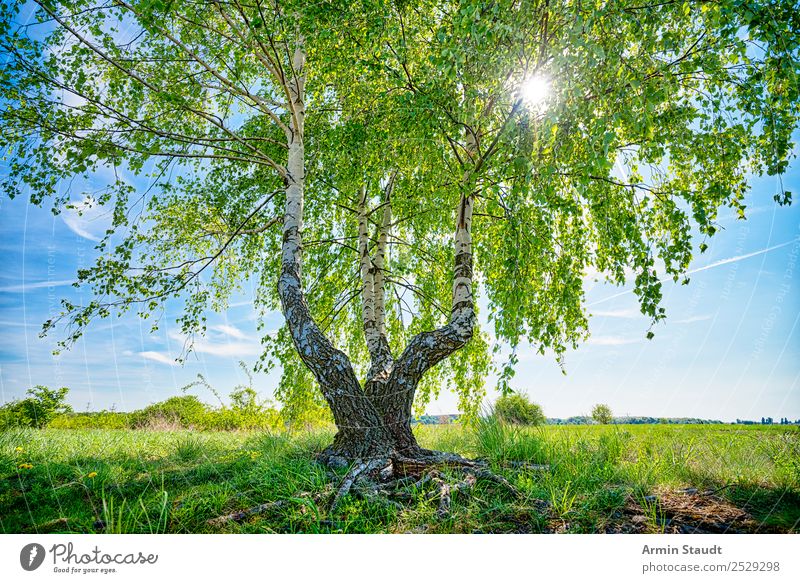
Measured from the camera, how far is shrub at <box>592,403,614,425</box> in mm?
6027

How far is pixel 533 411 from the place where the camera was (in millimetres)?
5828

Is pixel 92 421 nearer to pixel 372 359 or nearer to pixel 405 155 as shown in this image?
pixel 372 359

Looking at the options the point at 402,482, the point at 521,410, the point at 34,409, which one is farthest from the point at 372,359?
the point at 34,409

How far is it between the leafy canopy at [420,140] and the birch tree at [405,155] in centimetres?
3

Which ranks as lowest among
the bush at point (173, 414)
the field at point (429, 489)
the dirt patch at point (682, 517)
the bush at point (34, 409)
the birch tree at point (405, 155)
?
the dirt patch at point (682, 517)

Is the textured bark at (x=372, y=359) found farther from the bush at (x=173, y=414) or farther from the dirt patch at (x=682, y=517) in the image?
the bush at (x=173, y=414)

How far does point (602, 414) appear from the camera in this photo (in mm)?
6203

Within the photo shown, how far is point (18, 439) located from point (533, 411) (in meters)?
5.59

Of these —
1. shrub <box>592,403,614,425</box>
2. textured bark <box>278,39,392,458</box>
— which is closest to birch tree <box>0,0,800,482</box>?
textured bark <box>278,39,392,458</box>

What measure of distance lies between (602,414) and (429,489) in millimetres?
4274

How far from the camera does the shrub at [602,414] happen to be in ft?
19.8

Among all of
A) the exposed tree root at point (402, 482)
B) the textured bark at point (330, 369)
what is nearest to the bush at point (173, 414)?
the textured bark at point (330, 369)

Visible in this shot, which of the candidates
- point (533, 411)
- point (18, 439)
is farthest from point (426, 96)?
point (18, 439)

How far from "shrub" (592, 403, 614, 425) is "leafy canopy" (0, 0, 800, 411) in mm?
1849
